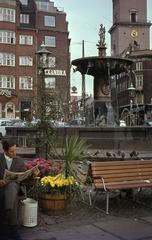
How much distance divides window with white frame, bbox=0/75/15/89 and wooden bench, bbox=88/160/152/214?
66615mm

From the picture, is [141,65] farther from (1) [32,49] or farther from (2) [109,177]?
(2) [109,177]

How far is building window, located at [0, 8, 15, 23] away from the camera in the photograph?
76500 millimetres

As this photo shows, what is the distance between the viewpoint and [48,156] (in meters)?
13.2

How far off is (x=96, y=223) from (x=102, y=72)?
61.8 feet

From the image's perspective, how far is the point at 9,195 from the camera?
7711mm

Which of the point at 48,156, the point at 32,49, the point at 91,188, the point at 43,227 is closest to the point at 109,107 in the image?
the point at 48,156

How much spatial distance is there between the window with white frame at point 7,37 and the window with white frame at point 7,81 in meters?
5.31

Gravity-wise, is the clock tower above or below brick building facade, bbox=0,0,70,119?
above

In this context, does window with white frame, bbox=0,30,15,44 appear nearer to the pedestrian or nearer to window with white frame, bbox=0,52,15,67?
window with white frame, bbox=0,52,15,67

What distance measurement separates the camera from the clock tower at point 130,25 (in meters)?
130

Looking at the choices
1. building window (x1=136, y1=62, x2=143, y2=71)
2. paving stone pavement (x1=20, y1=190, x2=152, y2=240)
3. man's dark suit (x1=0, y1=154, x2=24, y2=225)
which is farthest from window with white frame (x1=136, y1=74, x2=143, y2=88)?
man's dark suit (x1=0, y1=154, x2=24, y2=225)

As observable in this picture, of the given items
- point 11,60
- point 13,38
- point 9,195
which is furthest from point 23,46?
point 9,195

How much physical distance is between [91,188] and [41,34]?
72.5 metres

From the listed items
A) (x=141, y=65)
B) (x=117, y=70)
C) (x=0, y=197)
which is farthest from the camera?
(x=141, y=65)
